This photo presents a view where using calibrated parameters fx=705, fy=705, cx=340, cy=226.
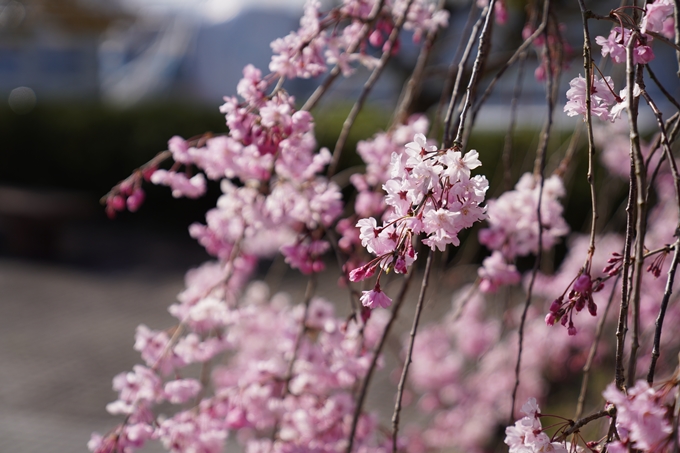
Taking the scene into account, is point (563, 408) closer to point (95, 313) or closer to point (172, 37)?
point (95, 313)

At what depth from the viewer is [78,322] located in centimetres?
532

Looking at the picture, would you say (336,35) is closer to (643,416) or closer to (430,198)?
(430,198)

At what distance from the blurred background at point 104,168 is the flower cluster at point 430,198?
3.66 ft

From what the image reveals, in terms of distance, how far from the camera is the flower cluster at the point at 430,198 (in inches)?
31.1

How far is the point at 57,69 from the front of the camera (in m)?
13.7

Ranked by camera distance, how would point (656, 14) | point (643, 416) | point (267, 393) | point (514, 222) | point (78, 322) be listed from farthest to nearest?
point (78, 322) → point (267, 393) → point (514, 222) → point (656, 14) → point (643, 416)

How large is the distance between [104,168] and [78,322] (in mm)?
3539

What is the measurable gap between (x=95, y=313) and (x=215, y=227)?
4107 mm

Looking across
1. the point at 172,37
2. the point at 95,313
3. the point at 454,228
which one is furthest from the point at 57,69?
the point at 454,228

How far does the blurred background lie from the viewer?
4.35 m

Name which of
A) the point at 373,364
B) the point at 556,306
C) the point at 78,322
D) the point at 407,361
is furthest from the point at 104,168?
the point at 556,306

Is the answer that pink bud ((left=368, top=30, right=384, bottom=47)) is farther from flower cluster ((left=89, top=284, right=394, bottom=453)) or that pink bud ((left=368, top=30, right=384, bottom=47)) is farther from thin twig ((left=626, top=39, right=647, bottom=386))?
thin twig ((left=626, top=39, right=647, bottom=386))

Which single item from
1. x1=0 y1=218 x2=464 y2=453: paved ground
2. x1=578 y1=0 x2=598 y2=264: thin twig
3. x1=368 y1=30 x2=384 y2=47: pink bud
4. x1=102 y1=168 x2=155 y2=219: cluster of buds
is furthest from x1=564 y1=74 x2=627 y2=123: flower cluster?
x1=0 y1=218 x2=464 y2=453: paved ground

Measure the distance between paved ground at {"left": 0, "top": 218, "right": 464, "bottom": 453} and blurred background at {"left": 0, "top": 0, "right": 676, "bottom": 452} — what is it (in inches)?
0.5
